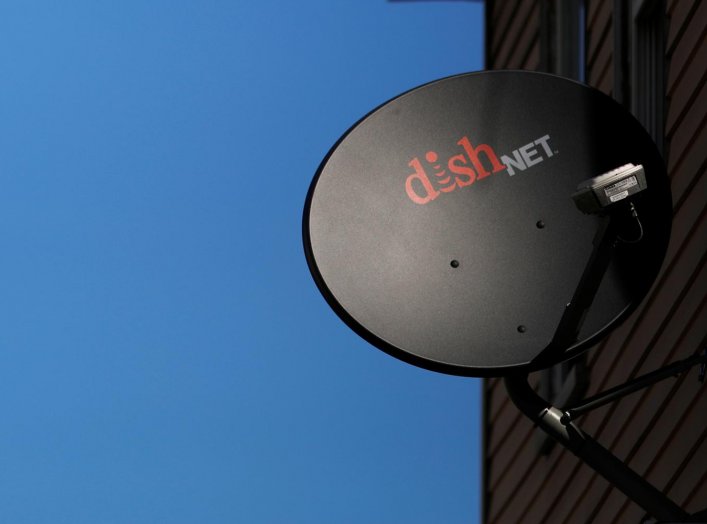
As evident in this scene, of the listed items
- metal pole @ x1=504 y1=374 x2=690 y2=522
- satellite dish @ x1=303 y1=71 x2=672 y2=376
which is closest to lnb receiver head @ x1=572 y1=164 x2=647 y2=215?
satellite dish @ x1=303 y1=71 x2=672 y2=376

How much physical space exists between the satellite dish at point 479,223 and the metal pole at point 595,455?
2.9 inches

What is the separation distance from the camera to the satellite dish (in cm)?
356

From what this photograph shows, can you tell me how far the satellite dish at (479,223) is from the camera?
140 inches

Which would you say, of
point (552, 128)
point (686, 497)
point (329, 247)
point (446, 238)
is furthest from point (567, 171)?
point (686, 497)

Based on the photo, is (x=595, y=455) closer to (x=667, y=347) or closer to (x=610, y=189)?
(x=610, y=189)

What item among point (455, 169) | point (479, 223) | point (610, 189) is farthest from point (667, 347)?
point (610, 189)

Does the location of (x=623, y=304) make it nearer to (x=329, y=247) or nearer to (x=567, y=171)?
(x=567, y=171)

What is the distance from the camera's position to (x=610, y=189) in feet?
10.5

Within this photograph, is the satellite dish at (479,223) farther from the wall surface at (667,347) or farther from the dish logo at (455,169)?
the wall surface at (667,347)

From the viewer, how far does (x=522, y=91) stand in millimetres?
3812

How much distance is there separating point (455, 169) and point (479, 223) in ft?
0.49

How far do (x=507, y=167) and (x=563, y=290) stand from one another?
1.12 feet

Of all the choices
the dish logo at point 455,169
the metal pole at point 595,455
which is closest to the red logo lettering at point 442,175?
the dish logo at point 455,169

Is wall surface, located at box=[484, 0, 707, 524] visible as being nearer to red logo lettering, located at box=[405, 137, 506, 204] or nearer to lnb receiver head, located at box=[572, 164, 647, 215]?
red logo lettering, located at box=[405, 137, 506, 204]
